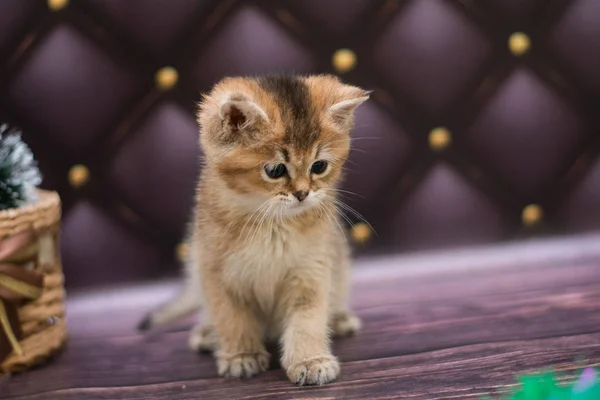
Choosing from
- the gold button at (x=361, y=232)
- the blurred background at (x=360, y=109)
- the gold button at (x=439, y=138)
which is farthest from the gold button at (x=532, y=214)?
the gold button at (x=361, y=232)

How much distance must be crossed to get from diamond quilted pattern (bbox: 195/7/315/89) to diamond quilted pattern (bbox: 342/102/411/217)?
18cm

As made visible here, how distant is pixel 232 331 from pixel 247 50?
560 millimetres

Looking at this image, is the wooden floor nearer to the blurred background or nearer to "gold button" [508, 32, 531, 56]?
the blurred background

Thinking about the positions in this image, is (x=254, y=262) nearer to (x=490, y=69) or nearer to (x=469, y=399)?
(x=469, y=399)

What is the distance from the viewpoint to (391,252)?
52.1 inches

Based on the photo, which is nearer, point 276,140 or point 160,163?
point 276,140

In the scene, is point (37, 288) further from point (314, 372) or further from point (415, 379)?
point (415, 379)

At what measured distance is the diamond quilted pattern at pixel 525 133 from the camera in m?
1.28

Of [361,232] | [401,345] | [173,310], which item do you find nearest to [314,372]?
[401,345]

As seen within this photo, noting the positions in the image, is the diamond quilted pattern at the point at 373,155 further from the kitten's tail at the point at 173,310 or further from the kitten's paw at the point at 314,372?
the kitten's paw at the point at 314,372

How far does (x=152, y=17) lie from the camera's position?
46.7 inches

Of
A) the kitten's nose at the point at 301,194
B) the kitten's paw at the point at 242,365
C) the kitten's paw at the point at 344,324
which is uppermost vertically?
the kitten's nose at the point at 301,194

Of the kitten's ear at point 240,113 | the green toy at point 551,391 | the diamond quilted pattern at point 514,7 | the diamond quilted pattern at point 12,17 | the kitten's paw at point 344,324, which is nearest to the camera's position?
the green toy at point 551,391

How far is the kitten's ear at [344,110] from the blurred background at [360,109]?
1.15 ft
